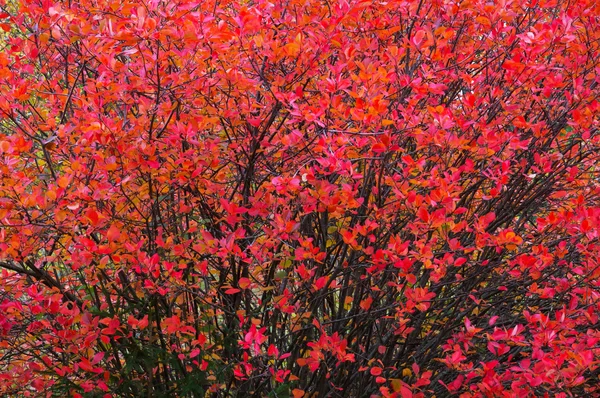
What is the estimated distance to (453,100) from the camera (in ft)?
13.0

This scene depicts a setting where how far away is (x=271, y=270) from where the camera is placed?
372 centimetres

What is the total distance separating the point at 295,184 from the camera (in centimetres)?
279

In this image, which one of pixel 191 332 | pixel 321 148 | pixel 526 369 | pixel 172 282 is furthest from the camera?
pixel 191 332

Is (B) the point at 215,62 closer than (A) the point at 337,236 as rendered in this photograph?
Yes

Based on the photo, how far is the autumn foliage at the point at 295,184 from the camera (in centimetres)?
293

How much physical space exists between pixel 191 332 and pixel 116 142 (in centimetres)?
130

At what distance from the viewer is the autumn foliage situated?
2934 mm

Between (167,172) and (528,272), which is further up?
(167,172)

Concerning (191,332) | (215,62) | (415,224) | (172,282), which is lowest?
(191,332)

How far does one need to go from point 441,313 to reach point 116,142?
219 centimetres

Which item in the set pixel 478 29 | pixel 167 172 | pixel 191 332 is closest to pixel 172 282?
pixel 191 332

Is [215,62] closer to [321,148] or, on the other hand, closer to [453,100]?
[321,148]

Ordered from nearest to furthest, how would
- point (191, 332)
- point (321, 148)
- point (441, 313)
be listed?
point (321, 148) < point (191, 332) < point (441, 313)

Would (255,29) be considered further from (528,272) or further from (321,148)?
(528,272)
